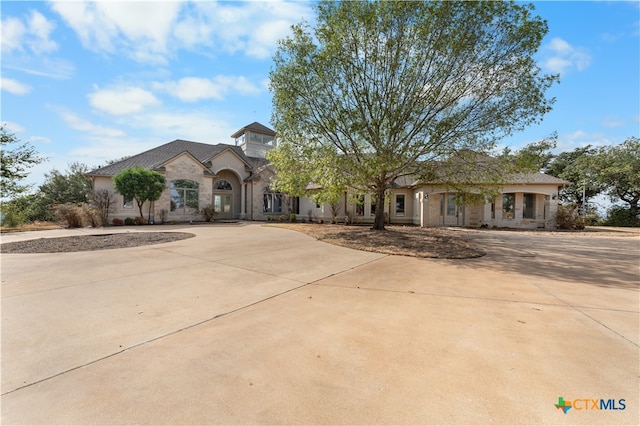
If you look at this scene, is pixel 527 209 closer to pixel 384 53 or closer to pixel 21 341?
pixel 384 53

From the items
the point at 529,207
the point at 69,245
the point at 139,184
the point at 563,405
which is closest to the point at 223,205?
the point at 139,184

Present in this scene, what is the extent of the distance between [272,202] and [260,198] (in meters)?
1.30

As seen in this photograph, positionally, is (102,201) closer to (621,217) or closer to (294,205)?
(294,205)

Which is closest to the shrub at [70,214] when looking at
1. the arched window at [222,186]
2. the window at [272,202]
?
the arched window at [222,186]

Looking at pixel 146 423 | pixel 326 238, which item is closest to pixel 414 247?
pixel 326 238

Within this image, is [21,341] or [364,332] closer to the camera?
[21,341]

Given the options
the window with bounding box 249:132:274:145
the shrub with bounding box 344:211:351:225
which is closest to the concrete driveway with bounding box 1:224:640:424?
the shrub with bounding box 344:211:351:225

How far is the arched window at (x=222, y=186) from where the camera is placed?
25312 millimetres

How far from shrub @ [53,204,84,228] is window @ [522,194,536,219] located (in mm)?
30249

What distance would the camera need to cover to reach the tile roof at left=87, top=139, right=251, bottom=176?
789 inches

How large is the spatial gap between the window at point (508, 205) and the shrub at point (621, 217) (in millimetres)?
11858

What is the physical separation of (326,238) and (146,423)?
10293mm

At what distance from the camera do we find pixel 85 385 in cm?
238

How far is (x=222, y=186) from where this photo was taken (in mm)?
25719
